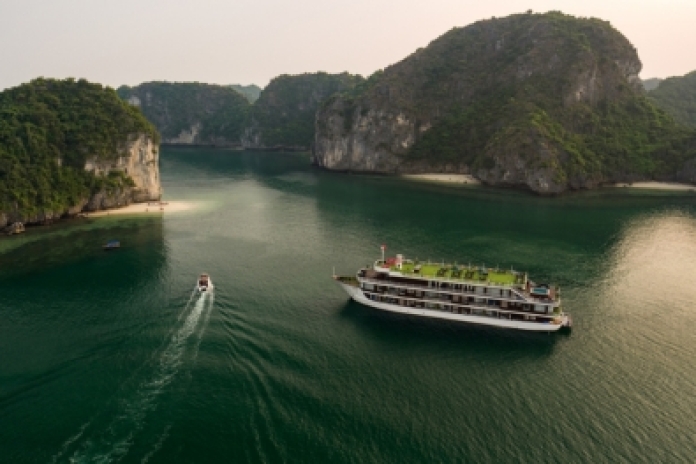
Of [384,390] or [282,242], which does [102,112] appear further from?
[384,390]

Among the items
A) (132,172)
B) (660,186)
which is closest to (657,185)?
(660,186)

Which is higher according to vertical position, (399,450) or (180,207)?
(180,207)

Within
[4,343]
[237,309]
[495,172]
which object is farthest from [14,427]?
[495,172]

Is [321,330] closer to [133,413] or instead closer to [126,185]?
[133,413]

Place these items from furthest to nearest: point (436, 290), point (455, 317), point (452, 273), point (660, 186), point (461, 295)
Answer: point (660, 186) → point (452, 273) → point (436, 290) → point (461, 295) → point (455, 317)

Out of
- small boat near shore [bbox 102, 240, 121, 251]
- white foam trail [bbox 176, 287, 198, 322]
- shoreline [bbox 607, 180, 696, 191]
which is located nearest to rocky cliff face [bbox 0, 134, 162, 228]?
small boat near shore [bbox 102, 240, 121, 251]

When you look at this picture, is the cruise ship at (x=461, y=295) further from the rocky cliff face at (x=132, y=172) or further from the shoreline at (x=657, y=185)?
the shoreline at (x=657, y=185)
